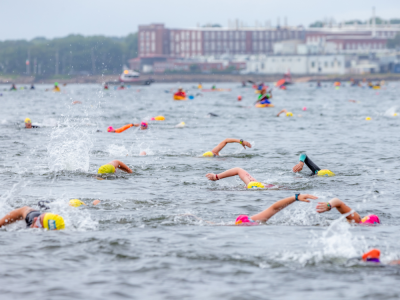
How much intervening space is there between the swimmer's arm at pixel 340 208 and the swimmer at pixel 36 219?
4118 mm

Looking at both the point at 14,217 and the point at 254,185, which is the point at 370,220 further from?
the point at 14,217

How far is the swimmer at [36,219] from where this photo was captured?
973 cm

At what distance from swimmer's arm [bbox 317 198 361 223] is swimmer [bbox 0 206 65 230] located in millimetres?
4118

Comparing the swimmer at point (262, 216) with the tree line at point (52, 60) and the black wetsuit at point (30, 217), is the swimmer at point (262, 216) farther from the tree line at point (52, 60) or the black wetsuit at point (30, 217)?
the tree line at point (52, 60)

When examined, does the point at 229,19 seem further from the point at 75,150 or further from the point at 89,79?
the point at 75,150

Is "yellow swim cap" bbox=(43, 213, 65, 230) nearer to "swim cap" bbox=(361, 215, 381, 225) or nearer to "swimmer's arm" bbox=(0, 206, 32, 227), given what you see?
"swimmer's arm" bbox=(0, 206, 32, 227)

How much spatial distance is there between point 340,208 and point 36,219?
15.9ft

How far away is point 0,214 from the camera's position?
10.8 meters

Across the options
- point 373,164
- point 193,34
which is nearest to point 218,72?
point 193,34

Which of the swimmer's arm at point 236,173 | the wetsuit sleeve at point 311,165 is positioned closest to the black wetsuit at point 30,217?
the swimmer's arm at point 236,173

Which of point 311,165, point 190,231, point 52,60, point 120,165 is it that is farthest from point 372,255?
point 52,60

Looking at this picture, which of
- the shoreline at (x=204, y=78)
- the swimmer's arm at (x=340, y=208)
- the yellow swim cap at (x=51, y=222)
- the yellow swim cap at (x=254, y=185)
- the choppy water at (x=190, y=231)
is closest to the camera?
the choppy water at (x=190, y=231)

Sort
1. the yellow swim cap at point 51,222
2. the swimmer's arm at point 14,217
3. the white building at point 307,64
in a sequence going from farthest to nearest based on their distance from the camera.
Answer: the white building at point 307,64
the swimmer's arm at point 14,217
the yellow swim cap at point 51,222

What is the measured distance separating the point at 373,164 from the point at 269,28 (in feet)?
604
